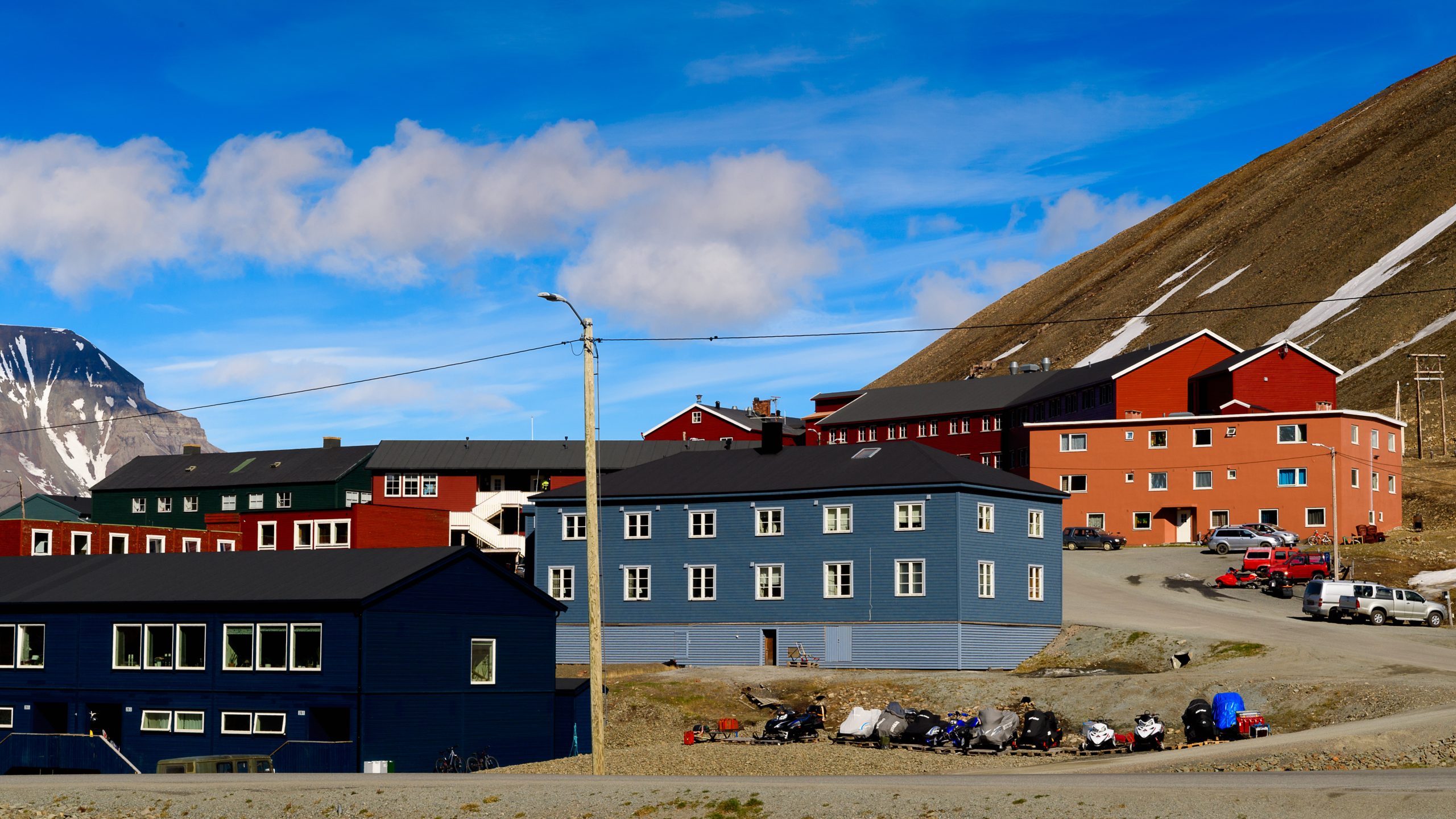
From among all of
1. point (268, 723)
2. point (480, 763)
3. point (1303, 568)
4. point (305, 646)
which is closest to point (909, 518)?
point (1303, 568)

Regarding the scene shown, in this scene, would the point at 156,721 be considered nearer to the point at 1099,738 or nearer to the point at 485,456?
the point at 1099,738

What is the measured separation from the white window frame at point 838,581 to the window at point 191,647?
92.3 ft

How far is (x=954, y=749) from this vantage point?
44.3 m

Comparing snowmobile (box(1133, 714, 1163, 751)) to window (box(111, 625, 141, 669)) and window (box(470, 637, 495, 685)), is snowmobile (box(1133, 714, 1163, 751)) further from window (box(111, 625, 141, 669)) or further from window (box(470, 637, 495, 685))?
window (box(111, 625, 141, 669))

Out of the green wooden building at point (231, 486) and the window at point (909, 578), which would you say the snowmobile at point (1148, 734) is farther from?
the green wooden building at point (231, 486)

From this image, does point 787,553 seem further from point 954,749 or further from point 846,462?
point 954,749

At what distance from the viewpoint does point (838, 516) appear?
65250mm

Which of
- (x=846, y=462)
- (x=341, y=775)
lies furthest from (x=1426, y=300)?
(x=341, y=775)

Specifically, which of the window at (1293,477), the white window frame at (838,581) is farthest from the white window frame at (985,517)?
the window at (1293,477)

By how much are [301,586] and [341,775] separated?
13.3m

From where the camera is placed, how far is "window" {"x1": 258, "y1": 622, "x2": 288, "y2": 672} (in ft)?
→ 148

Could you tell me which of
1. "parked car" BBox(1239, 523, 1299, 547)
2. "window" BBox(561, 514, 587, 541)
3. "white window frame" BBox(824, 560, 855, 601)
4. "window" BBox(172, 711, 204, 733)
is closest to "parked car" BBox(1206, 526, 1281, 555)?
"parked car" BBox(1239, 523, 1299, 547)

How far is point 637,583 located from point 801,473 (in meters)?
9.42

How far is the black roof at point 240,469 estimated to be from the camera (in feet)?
345
